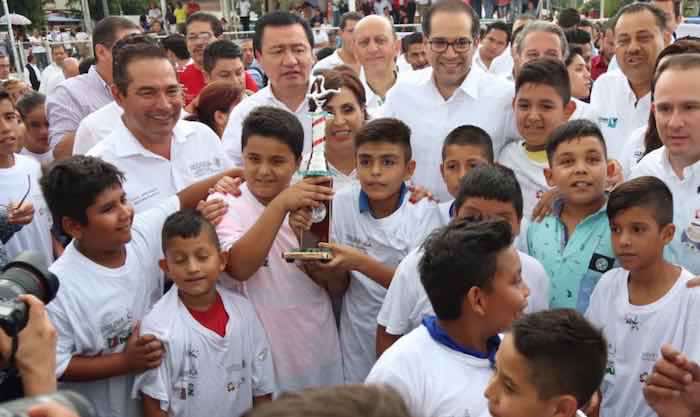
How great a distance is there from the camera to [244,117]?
374cm

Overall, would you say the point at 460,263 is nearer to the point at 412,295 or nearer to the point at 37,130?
the point at 412,295

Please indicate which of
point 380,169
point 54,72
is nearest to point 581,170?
point 380,169

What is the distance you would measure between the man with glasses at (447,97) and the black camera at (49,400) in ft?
8.40

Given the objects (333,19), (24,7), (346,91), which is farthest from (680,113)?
(24,7)

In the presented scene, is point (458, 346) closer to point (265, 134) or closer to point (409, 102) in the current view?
point (265, 134)

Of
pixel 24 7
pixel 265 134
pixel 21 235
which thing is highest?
pixel 24 7

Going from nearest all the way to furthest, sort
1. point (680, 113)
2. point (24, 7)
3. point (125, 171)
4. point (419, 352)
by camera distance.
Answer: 1. point (419, 352)
2. point (680, 113)
3. point (125, 171)
4. point (24, 7)

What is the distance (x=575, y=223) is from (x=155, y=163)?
76.9 inches

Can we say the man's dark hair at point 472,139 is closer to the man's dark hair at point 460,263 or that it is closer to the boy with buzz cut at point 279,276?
the boy with buzz cut at point 279,276

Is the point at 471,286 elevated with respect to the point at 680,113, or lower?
lower

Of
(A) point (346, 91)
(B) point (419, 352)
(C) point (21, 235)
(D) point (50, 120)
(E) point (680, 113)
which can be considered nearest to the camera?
(B) point (419, 352)

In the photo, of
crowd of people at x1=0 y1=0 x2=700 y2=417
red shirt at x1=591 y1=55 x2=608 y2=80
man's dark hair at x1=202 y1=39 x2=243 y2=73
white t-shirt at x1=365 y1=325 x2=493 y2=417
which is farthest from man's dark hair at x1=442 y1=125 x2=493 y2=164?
red shirt at x1=591 y1=55 x2=608 y2=80

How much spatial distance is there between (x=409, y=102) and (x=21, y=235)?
2291mm

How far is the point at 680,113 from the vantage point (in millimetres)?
2715
